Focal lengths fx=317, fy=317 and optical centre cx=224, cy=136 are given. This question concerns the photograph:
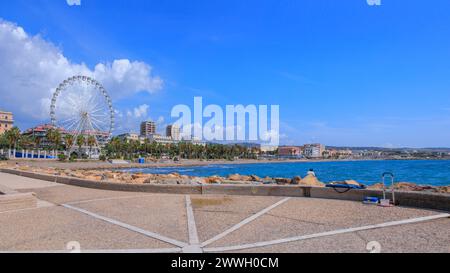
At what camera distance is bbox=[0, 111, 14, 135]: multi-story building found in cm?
12679

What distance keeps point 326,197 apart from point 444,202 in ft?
11.0

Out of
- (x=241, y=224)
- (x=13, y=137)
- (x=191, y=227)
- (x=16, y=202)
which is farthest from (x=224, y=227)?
(x=13, y=137)

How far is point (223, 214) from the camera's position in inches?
314

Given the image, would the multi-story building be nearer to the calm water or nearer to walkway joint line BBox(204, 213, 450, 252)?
the calm water

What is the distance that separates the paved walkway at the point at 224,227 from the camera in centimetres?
530

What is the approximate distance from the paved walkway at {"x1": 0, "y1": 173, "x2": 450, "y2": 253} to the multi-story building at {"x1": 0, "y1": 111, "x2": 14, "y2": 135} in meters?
144

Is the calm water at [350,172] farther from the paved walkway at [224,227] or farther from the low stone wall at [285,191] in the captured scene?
the paved walkway at [224,227]

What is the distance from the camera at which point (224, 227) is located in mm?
6637

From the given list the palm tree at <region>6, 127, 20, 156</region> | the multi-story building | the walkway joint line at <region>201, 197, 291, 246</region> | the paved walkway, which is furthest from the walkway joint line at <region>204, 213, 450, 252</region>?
the multi-story building

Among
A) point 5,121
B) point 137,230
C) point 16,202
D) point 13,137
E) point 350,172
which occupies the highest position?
point 5,121

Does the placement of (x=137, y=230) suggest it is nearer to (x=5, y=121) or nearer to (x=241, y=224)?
(x=241, y=224)

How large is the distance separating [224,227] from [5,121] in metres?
150

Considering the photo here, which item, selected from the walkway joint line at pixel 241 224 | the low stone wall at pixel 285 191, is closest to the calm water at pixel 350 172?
the low stone wall at pixel 285 191
